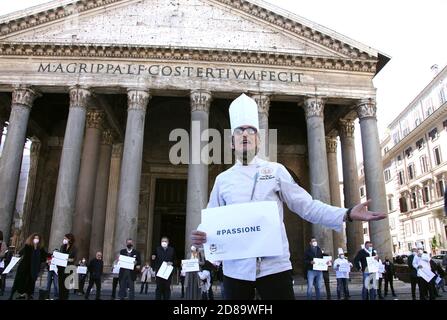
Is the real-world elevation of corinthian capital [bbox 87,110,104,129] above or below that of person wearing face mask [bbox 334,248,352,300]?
above

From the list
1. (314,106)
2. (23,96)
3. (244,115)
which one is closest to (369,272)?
(314,106)

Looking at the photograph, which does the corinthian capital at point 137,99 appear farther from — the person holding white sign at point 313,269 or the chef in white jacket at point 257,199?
the chef in white jacket at point 257,199

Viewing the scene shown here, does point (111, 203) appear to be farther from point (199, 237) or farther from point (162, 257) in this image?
point (199, 237)

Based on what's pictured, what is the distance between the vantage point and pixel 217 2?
17969 mm

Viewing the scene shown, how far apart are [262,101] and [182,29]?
5138mm

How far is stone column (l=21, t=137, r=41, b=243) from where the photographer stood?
67.5ft

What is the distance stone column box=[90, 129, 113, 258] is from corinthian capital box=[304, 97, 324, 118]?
34.7ft

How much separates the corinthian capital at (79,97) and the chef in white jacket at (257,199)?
1431 centimetres

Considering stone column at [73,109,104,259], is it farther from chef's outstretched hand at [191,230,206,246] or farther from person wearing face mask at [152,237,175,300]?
chef's outstretched hand at [191,230,206,246]

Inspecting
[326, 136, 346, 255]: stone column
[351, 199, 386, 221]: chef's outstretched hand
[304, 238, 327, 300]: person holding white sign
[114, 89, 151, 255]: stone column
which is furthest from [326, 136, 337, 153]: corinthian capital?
[351, 199, 386, 221]: chef's outstretched hand

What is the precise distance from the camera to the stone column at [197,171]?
48.0 feet

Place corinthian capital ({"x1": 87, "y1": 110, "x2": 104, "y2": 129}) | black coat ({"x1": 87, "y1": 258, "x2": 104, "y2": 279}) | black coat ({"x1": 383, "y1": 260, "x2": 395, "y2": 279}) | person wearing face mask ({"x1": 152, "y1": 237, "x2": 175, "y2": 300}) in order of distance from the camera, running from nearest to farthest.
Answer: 1. person wearing face mask ({"x1": 152, "y1": 237, "x2": 175, "y2": 300})
2. black coat ({"x1": 87, "y1": 258, "x2": 104, "y2": 279})
3. black coat ({"x1": 383, "y1": 260, "x2": 395, "y2": 279})
4. corinthian capital ({"x1": 87, "y1": 110, "x2": 104, "y2": 129})

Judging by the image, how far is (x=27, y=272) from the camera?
889 centimetres

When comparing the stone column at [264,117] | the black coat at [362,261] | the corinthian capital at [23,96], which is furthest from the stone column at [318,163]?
the corinthian capital at [23,96]
